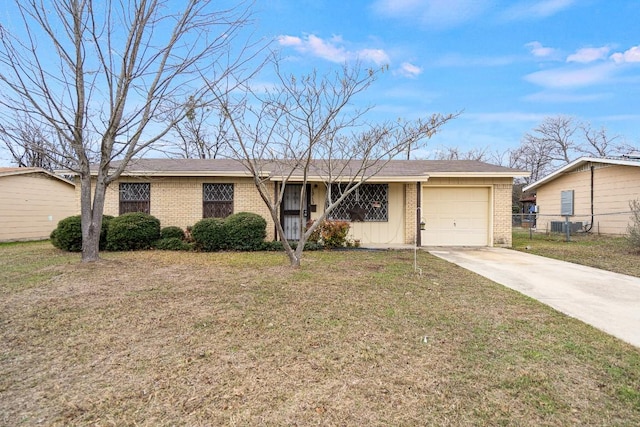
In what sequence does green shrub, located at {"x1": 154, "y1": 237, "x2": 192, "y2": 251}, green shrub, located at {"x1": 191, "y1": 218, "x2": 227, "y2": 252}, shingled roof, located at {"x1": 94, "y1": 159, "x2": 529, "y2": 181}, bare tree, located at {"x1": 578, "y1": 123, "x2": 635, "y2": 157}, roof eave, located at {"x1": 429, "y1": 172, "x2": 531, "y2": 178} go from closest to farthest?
green shrub, located at {"x1": 191, "y1": 218, "x2": 227, "y2": 252} < green shrub, located at {"x1": 154, "y1": 237, "x2": 192, "y2": 251} < shingled roof, located at {"x1": 94, "y1": 159, "x2": 529, "y2": 181} < roof eave, located at {"x1": 429, "y1": 172, "x2": 531, "y2": 178} < bare tree, located at {"x1": 578, "y1": 123, "x2": 635, "y2": 157}

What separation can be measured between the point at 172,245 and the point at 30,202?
8874mm

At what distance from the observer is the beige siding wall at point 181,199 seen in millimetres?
10734

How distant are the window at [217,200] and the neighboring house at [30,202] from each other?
4.65 meters

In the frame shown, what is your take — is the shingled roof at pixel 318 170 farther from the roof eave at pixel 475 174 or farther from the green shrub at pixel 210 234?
the green shrub at pixel 210 234

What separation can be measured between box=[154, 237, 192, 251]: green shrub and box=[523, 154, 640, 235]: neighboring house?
14534 millimetres

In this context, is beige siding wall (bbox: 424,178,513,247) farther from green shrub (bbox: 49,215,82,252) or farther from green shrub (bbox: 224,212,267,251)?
green shrub (bbox: 49,215,82,252)

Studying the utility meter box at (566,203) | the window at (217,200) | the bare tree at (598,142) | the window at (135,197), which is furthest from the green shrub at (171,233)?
the bare tree at (598,142)

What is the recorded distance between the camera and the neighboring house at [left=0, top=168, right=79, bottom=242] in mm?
12883

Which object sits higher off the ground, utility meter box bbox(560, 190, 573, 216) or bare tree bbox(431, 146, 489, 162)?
bare tree bbox(431, 146, 489, 162)

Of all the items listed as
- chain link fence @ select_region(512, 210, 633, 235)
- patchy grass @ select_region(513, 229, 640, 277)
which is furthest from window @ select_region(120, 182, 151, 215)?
chain link fence @ select_region(512, 210, 633, 235)

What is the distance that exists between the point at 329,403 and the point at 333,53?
669 centimetres

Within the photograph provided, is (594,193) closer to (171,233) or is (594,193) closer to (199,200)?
(199,200)

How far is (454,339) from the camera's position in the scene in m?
3.26

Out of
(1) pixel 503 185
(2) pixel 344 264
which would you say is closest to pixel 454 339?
(2) pixel 344 264
